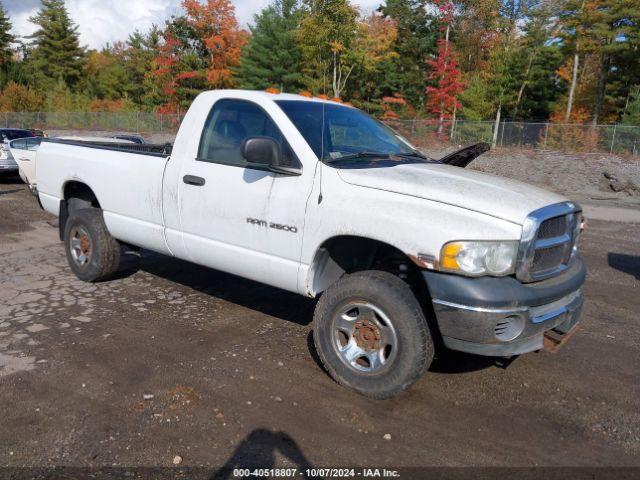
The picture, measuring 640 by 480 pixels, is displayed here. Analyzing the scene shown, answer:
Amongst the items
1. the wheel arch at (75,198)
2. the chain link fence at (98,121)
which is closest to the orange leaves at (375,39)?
the chain link fence at (98,121)

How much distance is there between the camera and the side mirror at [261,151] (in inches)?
147

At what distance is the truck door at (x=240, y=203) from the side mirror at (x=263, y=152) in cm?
12

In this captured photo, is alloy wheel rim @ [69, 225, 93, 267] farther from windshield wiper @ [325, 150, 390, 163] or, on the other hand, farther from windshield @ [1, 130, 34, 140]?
windshield @ [1, 130, 34, 140]

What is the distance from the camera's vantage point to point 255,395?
3652 millimetres

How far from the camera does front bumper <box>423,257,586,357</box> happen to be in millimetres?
3148

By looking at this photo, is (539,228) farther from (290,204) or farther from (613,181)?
(613,181)

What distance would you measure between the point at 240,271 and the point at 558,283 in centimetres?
243

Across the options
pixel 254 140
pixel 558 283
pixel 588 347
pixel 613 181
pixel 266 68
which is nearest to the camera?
pixel 558 283

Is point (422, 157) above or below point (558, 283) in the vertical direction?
above

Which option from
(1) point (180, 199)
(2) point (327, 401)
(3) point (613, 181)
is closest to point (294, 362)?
(2) point (327, 401)

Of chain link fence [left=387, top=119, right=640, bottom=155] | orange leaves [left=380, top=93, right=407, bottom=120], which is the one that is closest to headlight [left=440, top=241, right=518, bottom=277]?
chain link fence [left=387, top=119, right=640, bottom=155]

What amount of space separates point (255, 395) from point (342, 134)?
88.2 inches

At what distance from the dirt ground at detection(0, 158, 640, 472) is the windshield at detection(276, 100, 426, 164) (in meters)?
1.67

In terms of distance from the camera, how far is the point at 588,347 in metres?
4.65
